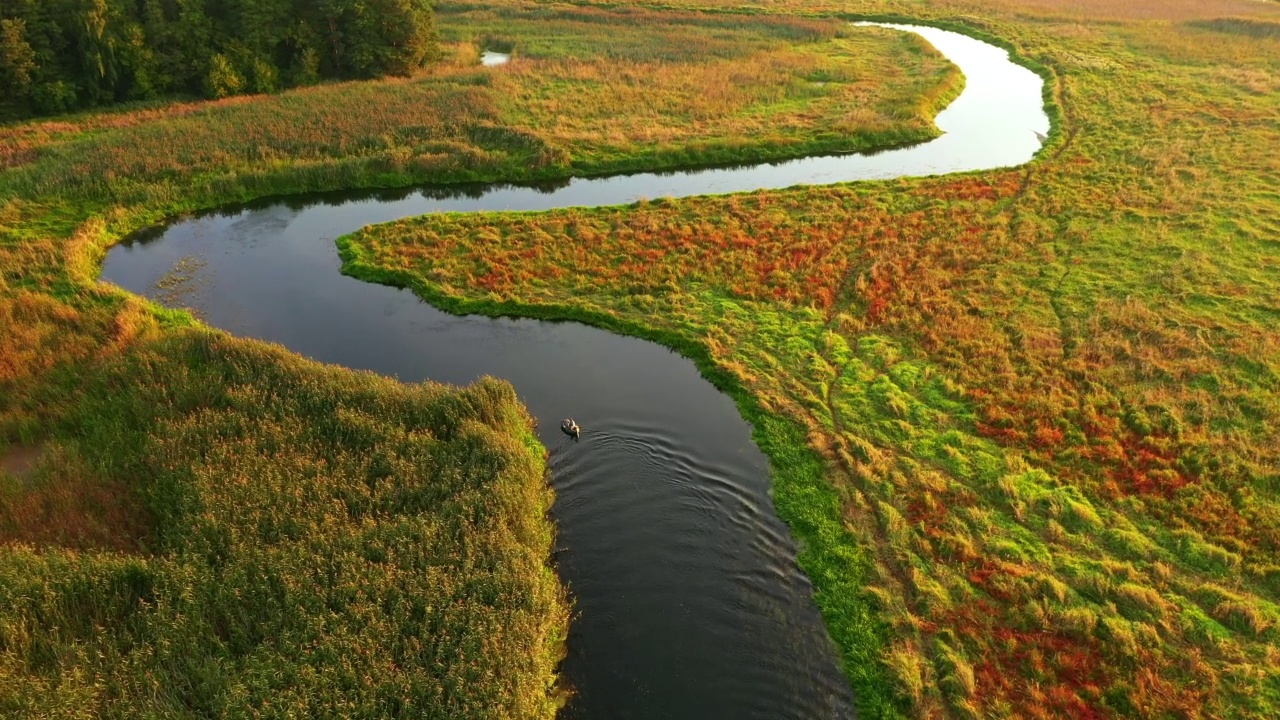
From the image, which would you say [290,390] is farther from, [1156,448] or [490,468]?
[1156,448]

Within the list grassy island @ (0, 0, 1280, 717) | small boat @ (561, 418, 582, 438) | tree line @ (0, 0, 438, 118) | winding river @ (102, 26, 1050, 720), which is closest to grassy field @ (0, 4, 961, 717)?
grassy island @ (0, 0, 1280, 717)

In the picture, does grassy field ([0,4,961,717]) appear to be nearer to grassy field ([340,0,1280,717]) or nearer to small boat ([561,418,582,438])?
small boat ([561,418,582,438])

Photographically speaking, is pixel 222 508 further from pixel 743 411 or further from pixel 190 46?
pixel 190 46

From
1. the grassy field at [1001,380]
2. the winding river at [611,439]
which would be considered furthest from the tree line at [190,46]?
the grassy field at [1001,380]

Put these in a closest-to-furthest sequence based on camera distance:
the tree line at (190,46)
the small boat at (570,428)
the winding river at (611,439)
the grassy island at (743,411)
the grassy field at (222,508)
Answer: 1. the grassy field at (222,508)
2. the grassy island at (743,411)
3. the winding river at (611,439)
4. the small boat at (570,428)
5. the tree line at (190,46)

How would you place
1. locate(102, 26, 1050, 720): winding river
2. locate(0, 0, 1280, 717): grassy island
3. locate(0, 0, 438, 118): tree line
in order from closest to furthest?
locate(0, 0, 1280, 717): grassy island < locate(102, 26, 1050, 720): winding river < locate(0, 0, 438, 118): tree line

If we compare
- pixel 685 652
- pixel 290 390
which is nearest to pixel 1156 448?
pixel 685 652

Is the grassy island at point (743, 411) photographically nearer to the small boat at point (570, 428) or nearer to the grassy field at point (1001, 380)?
the grassy field at point (1001, 380)
